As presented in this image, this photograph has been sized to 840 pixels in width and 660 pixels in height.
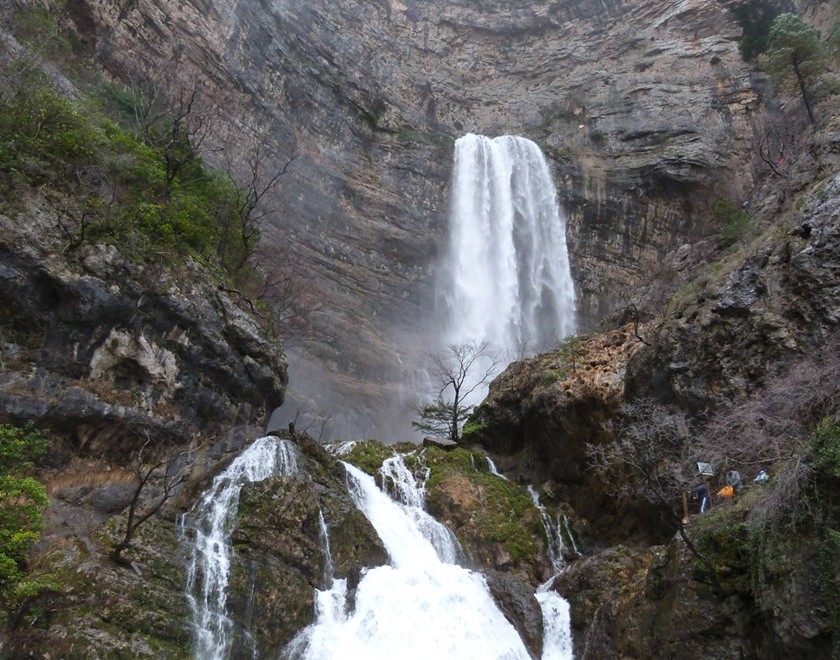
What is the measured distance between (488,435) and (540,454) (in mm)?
2309

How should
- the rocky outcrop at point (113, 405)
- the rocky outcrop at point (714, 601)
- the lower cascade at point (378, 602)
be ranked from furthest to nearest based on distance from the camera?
the lower cascade at point (378, 602), the rocky outcrop at point (113, 405), the rocky outcrop at point (714, 601)

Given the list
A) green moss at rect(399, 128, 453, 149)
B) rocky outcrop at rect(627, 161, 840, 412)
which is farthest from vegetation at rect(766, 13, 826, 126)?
green moss at rect(399, 128, 453, 149)

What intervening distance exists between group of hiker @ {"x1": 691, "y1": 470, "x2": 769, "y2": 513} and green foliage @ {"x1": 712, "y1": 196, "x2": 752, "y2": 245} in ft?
30.2

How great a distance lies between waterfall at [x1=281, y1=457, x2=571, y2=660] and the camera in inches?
396

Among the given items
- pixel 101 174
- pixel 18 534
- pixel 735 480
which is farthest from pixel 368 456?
pixel 101 174

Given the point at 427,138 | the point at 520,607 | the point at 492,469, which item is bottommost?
the point at 520,607

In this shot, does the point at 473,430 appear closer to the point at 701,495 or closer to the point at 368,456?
the point at 368,456

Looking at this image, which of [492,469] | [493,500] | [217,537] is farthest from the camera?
[492,469]

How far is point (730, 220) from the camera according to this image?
20.4 meters

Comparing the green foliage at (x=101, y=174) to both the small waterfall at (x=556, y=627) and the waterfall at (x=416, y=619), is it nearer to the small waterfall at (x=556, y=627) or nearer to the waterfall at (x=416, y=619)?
the waterfall at (x=416, y=619)

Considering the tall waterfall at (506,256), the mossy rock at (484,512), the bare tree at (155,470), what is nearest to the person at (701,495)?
the mossy rock at (484,512)

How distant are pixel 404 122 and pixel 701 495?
2868 centimetres

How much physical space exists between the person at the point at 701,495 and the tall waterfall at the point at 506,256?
55.7 ft

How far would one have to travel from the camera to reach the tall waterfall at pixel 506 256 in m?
29.9
